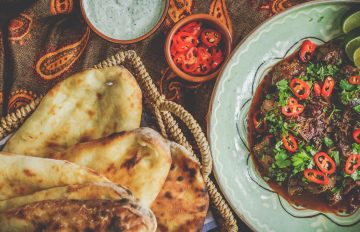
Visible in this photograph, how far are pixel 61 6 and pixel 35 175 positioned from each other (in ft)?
4.78

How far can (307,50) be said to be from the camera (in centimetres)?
332

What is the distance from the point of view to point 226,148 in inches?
124

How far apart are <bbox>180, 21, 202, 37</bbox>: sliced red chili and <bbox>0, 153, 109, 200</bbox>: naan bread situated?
57.9 inches

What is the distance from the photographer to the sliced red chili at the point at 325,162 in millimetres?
3285

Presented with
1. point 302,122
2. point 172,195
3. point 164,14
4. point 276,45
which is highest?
point 164,14

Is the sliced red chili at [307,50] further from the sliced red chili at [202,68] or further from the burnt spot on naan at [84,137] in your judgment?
the burnt spot on naan at [84,137]

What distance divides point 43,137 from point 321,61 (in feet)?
7.06

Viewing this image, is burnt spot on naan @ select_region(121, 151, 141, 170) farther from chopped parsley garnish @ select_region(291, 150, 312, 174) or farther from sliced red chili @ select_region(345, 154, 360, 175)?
sliced red chili @ select_region(345, 154, 360, 175)

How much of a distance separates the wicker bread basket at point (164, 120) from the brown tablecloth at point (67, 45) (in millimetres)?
405

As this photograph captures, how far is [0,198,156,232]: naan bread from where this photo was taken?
202cm

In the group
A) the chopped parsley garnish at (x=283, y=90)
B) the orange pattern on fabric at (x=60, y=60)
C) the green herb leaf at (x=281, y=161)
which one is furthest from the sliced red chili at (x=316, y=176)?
the orange pattern on fabric at (x=60, y=60)

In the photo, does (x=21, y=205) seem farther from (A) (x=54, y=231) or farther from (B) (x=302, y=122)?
(B) (x=302, y=122)

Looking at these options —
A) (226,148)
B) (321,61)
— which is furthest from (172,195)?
(321,61)

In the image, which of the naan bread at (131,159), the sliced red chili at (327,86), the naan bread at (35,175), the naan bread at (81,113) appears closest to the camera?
the naan bread at (35,175)
